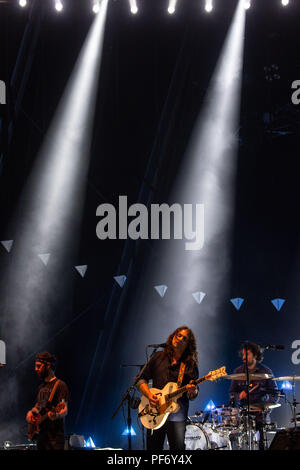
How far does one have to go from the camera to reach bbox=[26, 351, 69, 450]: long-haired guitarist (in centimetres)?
539

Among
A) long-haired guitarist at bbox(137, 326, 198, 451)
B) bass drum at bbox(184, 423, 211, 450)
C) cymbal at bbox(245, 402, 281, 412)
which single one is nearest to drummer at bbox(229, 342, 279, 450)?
cymbal at bbox(245, 402, 281, 412)

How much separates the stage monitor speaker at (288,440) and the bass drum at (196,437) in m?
3.04

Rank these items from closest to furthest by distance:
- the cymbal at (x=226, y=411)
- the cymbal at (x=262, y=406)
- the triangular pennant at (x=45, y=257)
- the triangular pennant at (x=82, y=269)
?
the cymbal at (x=262, y=406), the cymbal at (x=226, y=411), the triangular pennant at (x=45, y=257), the triangular pennant at (x=82, y=269)

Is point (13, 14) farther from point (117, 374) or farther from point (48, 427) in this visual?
point (48, 427)

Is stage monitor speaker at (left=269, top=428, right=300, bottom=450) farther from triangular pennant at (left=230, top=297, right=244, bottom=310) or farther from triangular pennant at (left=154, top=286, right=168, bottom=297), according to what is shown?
triangular pennant at (left=154, top=286, right=168, bottom=297)

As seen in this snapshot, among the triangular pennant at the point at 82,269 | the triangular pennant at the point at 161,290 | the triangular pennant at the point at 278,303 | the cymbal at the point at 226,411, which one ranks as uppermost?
the triangular pennant at the point at 82,269

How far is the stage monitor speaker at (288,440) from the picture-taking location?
3506 mm

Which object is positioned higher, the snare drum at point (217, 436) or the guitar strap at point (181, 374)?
the guitar strap at point (181, 374)

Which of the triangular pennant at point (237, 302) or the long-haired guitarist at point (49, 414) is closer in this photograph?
the long-haired guitarist at point (49, 414)

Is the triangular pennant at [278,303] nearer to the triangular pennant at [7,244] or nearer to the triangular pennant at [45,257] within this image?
the triangular pennant at [45,257]

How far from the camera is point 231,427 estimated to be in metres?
6.51

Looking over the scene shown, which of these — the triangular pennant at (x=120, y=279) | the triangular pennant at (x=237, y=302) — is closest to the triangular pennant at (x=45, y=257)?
the triangular pennant at (x=120, y=279)
